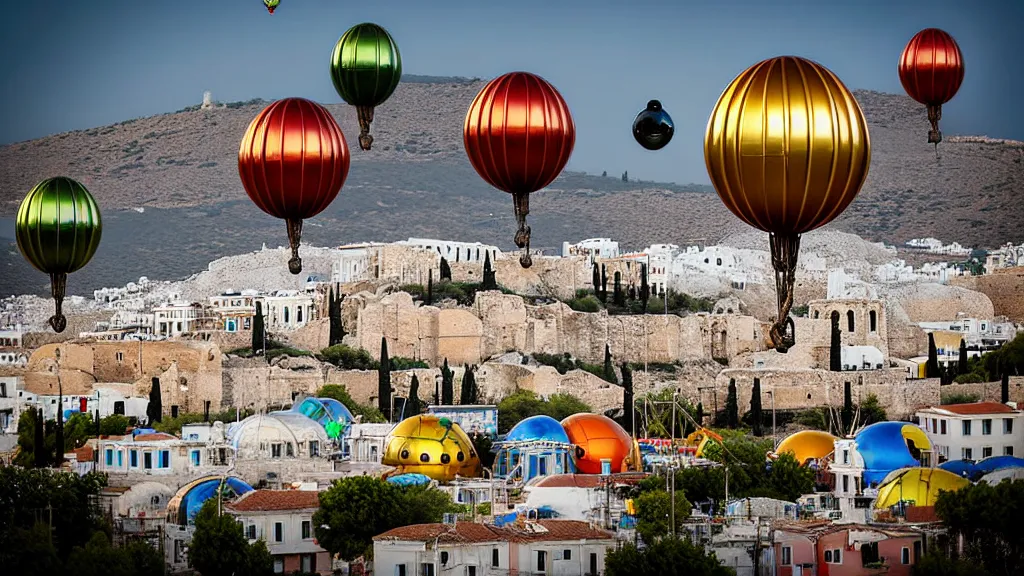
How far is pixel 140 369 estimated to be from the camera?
35781 millimetres

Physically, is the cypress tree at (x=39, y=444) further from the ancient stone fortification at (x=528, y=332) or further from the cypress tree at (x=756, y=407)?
the cypress tree at (x=756, y=407)

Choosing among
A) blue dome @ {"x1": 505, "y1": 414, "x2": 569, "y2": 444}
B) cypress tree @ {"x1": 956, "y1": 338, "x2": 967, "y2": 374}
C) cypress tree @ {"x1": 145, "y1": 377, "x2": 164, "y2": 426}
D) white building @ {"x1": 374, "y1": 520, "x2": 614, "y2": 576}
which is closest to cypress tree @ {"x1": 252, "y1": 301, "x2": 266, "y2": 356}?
cypress tree @ {"x1": 145, "y1": 377, "x2": 164, "y2": 426}

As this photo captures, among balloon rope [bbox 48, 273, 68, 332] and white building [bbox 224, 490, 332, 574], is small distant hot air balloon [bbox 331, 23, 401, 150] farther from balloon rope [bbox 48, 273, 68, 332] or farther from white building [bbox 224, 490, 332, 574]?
white building [bbox 224, 490, 332, 574]

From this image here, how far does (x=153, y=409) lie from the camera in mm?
31812

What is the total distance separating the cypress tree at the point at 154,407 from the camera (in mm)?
31678

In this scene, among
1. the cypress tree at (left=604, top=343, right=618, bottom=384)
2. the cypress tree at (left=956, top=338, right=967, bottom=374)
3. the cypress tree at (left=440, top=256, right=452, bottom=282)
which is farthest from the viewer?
the cypress tree at (left=440, top=256, right=452, bottom=282)

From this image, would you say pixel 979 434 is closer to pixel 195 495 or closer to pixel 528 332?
pixel 195 495

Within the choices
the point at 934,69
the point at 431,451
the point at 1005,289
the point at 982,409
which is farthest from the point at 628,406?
the point at 934,69

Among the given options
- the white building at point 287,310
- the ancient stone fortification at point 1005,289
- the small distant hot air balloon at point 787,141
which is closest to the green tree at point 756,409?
the white building at point 287,310

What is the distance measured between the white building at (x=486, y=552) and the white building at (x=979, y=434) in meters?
8.68

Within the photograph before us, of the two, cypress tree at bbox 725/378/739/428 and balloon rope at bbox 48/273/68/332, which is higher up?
balloon rope at bbox 48/273/68/332

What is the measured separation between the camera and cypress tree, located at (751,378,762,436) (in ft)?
111

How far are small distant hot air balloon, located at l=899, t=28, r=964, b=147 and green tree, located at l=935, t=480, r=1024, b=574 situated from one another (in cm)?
530

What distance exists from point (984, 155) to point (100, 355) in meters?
39.1
